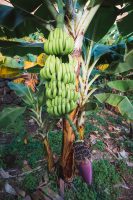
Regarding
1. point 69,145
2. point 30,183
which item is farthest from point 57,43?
point 30,183

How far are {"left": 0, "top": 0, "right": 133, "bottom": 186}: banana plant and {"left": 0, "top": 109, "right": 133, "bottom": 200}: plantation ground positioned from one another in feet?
0.82

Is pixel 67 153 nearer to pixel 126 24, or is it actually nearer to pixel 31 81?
pixel 126 24

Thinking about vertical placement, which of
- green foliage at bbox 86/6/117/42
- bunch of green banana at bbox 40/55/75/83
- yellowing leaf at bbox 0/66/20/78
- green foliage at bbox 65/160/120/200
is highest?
green foliage at bbox 86/6/117/42

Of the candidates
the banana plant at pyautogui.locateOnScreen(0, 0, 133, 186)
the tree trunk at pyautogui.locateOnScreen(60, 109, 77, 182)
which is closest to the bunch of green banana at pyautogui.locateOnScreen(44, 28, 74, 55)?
the banana plant at pyautogui.locateOnScreen(0, 0, 133, 186)

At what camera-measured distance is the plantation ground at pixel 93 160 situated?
2.58 meters

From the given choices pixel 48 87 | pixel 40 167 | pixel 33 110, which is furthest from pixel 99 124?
pixel 48 87

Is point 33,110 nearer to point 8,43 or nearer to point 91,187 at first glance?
point 8,43

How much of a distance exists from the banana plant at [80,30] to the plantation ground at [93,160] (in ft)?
0.82

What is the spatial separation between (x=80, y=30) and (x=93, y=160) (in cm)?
150

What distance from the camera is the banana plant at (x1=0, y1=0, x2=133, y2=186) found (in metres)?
2.09

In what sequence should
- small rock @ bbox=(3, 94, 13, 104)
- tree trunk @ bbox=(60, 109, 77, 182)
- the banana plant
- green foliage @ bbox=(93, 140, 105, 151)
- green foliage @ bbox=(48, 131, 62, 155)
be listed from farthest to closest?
small rock @ bbox=(3, 94, 13, 104) < green foliage @ bbox=(93, 140, 105, 151) < green foliage @ bbox=(48, 131, 62, 155) < tree trunk @ bbox=(60, 109, 77, 182) < the banana plant

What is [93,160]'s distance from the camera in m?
3.07

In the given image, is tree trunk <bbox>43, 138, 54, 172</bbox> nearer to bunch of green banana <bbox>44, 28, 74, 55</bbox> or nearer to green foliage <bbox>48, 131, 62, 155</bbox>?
green foliage <bbox>48, 131, 62, 155</bbox>

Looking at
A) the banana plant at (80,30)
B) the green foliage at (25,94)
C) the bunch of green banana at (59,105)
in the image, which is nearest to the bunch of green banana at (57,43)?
the bunch of green banana at (59,105)
